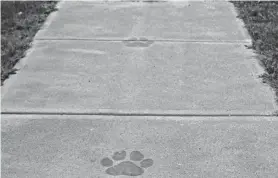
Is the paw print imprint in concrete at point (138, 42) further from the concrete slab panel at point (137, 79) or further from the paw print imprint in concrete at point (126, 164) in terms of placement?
the paw print imprint in concrete at point (126, 164)

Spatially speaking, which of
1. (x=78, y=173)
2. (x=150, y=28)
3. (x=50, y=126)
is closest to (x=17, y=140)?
(x=50, y=126)

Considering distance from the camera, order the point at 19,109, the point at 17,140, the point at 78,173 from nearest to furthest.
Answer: the point at 78,173, the point at 17,140, the point at 19,109

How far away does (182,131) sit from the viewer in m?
3.62

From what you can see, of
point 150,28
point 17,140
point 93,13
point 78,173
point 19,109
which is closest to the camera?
point 78,173

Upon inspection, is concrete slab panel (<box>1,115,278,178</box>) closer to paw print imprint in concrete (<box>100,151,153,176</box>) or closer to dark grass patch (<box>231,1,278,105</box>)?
paw print imprint in concrete (<box>100,151,153,176</box>)

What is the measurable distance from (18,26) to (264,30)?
2.70 m

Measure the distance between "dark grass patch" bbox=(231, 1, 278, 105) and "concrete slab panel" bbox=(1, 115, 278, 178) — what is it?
2.80 ft

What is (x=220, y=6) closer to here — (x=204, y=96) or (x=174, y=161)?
(x=204, y=96)

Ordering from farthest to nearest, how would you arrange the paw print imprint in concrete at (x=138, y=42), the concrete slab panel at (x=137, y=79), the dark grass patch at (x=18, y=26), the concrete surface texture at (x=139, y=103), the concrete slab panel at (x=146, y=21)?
the concrete slab panel at (x=146, y=21) < the paw print imprint in concrete at (x=138, y=42) < the dark grass patch at (x=18, y=26) < the concrete slab panel at (x=137, y=79) < the concrete surface texture at (x=139, y=103)

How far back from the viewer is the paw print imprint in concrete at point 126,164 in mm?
3184

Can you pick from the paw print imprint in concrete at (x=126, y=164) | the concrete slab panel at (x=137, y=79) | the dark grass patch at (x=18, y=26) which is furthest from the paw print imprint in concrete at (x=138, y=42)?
the paw print imprint in concrete at (x=126, y=164)

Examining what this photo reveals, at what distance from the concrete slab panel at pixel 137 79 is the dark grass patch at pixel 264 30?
13 centimetres

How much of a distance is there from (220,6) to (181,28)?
3.19 ft

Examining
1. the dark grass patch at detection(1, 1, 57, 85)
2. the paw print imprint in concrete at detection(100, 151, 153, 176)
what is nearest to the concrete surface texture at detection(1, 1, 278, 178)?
the paw print imprint in concrete at detection(100, 151, 153, 176)
